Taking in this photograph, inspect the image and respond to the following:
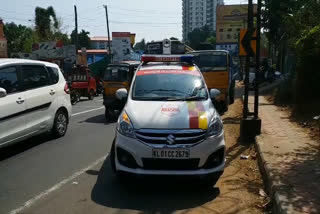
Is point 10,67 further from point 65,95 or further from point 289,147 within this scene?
point 289,147

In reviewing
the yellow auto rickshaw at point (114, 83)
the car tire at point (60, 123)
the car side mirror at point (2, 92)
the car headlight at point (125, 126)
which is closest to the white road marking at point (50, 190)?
the car headlight at point (125, 126)

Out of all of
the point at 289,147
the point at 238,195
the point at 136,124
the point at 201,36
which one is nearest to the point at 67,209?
the point at 136,124

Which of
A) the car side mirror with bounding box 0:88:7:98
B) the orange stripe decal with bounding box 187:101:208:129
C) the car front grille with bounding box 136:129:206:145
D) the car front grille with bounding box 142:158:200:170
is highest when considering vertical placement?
the car side mirror with bounding box 0:88:7:98

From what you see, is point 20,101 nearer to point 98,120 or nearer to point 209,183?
point 209,183

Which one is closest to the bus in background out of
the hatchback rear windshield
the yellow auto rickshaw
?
the yellow auto rickshaw

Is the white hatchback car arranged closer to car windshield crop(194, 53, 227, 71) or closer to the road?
the road

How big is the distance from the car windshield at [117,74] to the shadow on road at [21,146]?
15.1 feet

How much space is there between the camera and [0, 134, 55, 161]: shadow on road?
26.2 ft

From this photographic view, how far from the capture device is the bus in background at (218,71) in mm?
14805

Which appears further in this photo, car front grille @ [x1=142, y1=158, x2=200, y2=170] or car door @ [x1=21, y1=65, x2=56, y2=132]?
car door @ [x1=21, y1=65, x2=56, y2=132]

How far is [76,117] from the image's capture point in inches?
559

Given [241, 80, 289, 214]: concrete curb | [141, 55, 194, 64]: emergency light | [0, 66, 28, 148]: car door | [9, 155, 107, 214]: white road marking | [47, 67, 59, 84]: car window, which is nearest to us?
[241, 80, 289, 214]: concrete curb

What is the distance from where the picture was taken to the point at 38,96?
840 centimetres

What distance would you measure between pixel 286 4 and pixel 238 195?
79.1 ft
